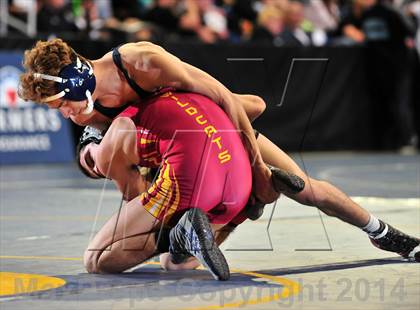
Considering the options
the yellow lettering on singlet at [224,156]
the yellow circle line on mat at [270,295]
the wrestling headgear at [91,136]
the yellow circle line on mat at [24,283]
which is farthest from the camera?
the wrestling headgear at [91,136]

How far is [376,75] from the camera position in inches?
598

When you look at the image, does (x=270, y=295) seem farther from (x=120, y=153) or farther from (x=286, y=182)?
(x=120, y=153)

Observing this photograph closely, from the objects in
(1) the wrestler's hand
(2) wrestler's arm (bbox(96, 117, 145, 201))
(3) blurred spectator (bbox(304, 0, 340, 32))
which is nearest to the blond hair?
(2) wrestler's arm (bbox(96, 117, 145, 201))

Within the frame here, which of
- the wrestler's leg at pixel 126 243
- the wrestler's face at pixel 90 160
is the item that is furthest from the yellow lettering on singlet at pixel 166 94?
the wrestler's leg at pixel 126 243

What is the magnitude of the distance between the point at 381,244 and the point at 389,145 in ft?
32.7

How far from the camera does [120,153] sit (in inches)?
207

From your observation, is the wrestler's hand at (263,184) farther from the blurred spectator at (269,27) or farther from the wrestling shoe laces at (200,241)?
the blurred spectator at (269,27)

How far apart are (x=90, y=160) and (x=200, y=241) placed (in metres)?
0.99

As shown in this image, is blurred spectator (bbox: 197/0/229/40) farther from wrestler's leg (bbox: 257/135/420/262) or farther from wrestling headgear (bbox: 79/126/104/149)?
wrestler's leg (bbox: 257/135/420/262)

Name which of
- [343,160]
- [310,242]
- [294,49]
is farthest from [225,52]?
[310,242]

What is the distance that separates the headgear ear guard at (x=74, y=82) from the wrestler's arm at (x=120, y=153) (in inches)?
7.9

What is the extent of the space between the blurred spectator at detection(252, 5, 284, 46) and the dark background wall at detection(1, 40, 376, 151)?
3.37 ft

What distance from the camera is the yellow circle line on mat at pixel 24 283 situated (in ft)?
15.7

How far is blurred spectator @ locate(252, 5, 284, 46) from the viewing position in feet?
50.7
